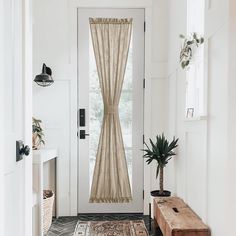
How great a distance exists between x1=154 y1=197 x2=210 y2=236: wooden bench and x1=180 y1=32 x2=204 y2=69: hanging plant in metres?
1.25

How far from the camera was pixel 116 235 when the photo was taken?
11.5 feet

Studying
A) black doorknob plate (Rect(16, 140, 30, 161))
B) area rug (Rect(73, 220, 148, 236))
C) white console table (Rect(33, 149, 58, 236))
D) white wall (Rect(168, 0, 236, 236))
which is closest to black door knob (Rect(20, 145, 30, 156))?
black doorknob plate (Rect(16, 140, 30, 161))

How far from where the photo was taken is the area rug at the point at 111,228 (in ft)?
11.7

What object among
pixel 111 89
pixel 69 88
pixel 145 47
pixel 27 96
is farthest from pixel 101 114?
pixel 27 96

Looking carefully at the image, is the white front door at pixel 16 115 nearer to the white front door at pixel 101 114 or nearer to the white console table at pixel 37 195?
the white console table at pixel 37 195

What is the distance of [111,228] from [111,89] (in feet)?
5.31

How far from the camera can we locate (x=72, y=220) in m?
4.05

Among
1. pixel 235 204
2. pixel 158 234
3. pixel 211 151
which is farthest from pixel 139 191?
pixel 235 204

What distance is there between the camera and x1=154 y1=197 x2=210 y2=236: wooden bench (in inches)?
93.7

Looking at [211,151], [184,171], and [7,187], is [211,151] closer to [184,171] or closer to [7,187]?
[184,171]

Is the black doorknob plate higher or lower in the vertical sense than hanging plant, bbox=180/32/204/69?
lower

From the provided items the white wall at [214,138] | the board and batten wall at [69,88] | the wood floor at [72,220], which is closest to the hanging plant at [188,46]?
the white wall at [214,138]

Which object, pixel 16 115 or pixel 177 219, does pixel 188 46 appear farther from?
pixel 16 115

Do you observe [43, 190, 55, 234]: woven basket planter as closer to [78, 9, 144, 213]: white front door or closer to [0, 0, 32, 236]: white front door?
[78, 9, 144, 213]: white front door
